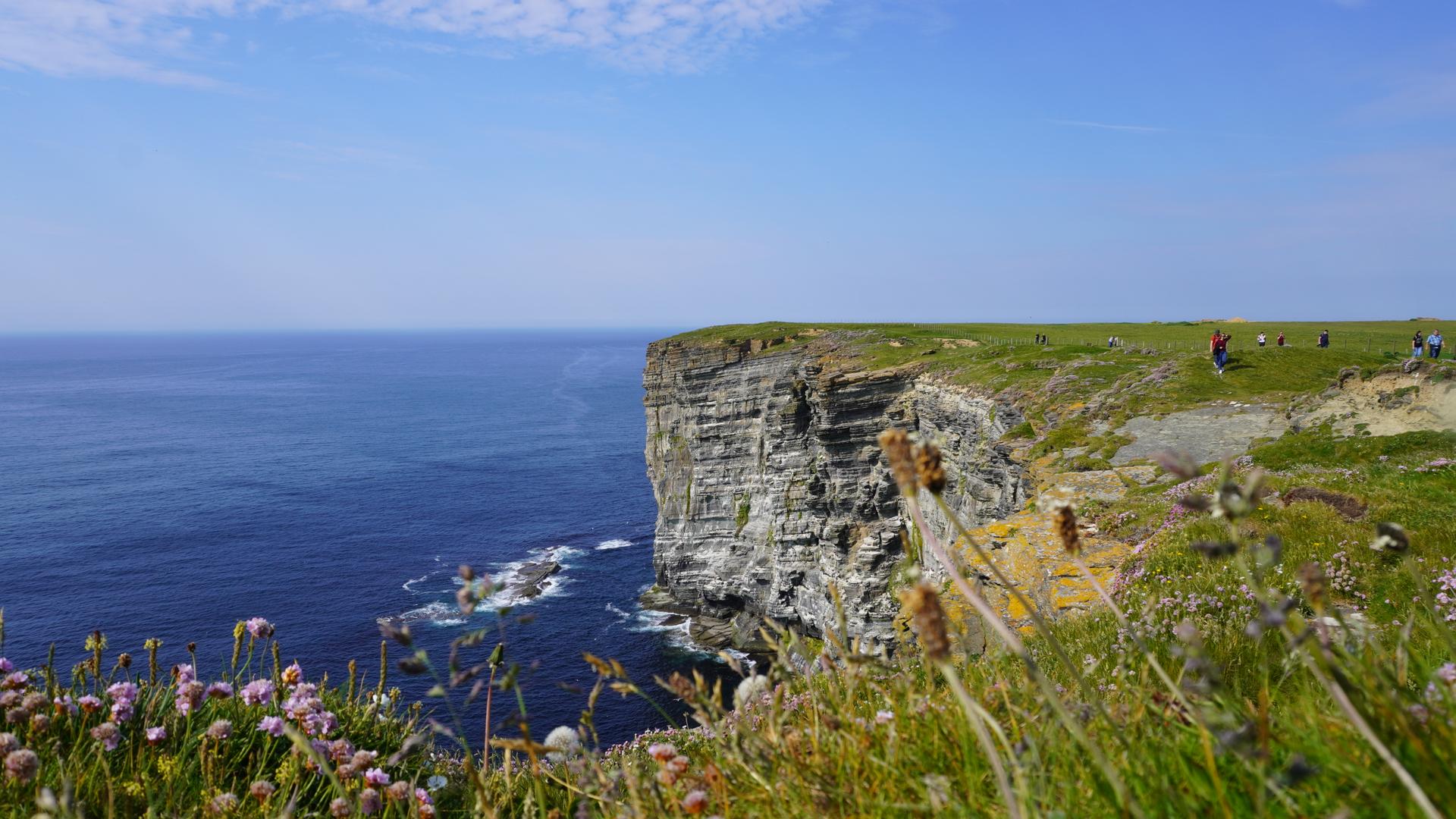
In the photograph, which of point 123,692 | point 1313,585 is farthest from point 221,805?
point 1313,585

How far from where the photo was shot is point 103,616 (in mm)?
55500

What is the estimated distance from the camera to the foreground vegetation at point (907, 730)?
2.38 m

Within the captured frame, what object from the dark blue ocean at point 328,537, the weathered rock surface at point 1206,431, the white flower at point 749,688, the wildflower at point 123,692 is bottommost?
the dark blue ocean at point 328,537

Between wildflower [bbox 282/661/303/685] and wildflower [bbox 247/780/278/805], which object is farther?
wildflower [bbox 282/661/303/685]

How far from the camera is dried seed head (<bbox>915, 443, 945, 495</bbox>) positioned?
213 centimetres

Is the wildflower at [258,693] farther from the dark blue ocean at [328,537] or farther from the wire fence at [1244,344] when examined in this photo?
the wire fence at [1244,344]

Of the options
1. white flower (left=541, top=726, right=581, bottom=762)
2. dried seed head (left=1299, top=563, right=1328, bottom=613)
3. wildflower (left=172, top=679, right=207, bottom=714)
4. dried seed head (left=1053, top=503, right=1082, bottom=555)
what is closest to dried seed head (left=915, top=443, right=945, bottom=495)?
dried seed head (left=1053, top=503, right=1082, bottom=555)

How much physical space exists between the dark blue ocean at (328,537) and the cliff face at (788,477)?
6559mm

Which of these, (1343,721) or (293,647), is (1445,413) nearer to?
(1343,721)

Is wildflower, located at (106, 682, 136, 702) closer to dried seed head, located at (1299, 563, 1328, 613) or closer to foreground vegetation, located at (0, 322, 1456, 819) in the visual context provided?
foreground vegetation, located at (0, 322, 1456, 819)

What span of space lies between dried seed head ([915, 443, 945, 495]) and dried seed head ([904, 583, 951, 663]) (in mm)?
302

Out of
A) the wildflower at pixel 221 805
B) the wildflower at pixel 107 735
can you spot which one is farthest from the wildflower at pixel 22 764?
the wildflower at pixel 221 805

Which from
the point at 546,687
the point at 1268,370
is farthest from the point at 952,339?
the point at 546,687

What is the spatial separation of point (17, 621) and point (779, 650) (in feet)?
234
